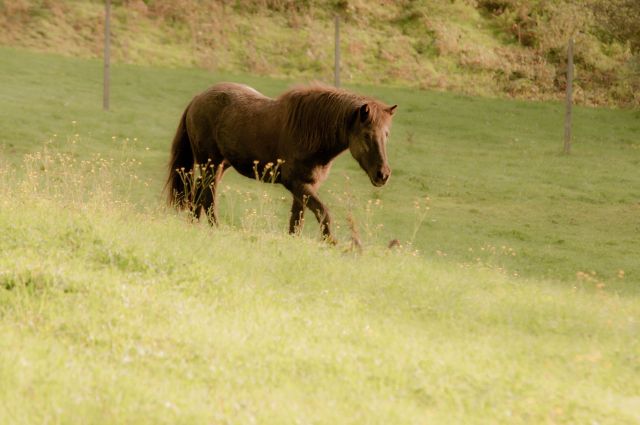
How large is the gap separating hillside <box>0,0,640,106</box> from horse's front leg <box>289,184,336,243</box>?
75.6ft

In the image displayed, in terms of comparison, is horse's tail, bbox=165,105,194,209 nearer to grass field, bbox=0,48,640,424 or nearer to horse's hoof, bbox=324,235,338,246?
grass field, bbox=0,48,640,424

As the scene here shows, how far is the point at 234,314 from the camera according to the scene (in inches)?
308

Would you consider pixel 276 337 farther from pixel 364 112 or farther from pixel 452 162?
pixel 452 162

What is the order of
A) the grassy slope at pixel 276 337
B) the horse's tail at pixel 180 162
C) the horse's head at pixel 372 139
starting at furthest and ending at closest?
the horse's tail at pixel 180 162
the horse's head at pixel 372 139
the grassy slope at pixel 276 337

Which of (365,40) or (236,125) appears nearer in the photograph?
(236,125)

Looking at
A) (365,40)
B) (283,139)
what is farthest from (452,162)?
(283,139)

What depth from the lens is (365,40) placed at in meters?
38.8

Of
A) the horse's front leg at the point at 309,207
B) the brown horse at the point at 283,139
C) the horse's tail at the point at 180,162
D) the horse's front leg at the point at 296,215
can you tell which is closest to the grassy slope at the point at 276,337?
the horse's front leg at the point at 309,207

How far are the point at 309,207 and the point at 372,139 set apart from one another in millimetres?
1260

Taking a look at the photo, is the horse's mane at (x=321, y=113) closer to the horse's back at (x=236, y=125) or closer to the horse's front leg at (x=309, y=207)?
the horse's back at (x=236, y=125)

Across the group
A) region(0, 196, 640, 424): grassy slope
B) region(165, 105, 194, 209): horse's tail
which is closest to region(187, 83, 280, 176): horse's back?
region(165, 105, 194, 209): horse's tail

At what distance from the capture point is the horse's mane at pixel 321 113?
40.0 feet

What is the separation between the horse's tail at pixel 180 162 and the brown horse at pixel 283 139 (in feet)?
0.05

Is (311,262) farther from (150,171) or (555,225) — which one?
(150,171)
